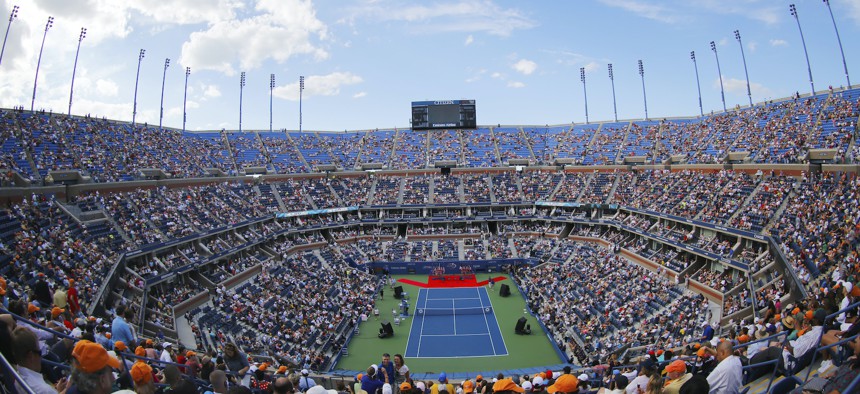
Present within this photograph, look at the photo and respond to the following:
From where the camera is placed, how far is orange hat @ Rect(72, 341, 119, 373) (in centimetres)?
425

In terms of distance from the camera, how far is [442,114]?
2896 inches

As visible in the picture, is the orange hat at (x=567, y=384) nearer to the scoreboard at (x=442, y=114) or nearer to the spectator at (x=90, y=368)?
the spectator at (x=90, y=368)

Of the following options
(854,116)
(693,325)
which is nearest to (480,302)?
(693,325)

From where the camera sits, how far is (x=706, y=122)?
57.4 meters

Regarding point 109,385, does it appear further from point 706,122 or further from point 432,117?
point 432,117

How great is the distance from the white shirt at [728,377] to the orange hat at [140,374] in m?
Answer: 7.00

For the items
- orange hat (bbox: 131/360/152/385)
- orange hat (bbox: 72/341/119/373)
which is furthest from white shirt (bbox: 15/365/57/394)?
orange hat (bbox: 131/360/152/385)

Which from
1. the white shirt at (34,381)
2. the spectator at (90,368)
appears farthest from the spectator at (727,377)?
the white shirt at (34,381)

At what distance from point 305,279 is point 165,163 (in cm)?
2173

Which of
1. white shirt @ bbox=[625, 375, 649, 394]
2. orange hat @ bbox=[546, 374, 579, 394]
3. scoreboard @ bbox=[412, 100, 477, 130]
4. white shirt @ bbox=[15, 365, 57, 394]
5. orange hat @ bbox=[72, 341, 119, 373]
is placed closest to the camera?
orange hat @ bbox=[72, 341, 119, 373]

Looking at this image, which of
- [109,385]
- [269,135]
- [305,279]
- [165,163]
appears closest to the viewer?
[109,385]

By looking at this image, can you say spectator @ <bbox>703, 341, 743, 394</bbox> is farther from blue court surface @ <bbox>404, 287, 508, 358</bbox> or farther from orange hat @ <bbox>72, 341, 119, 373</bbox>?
blue court surface @ <bbox>404, 287, 508, 358</bbox>

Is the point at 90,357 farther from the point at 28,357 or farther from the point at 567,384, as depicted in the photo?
the point at 567,384

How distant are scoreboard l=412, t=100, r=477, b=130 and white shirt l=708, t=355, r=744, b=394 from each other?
68.2m
